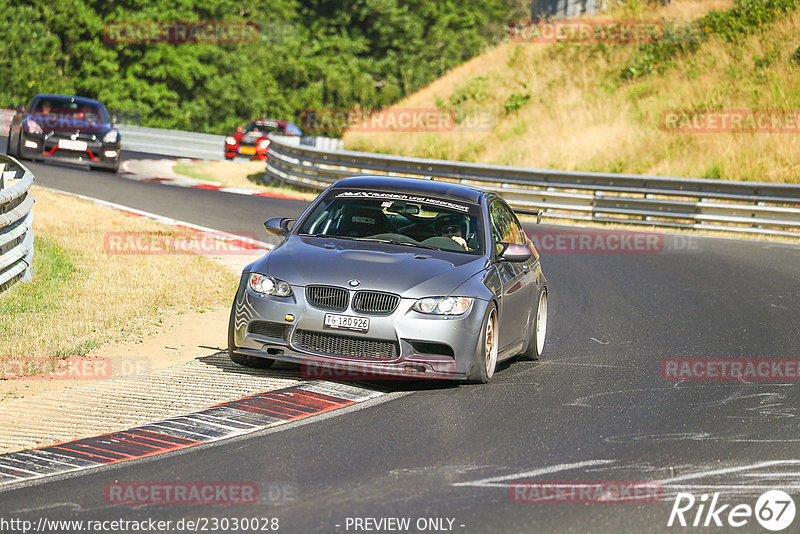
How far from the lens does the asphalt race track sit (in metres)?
5.31

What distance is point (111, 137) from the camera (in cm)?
2661

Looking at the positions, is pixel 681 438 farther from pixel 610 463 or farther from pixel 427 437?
pixel 427 437

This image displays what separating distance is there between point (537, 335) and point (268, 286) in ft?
8.86

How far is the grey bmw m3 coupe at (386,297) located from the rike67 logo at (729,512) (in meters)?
2.63

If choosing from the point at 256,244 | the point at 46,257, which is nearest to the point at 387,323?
the point at 46,257

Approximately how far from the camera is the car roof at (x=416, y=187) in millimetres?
9445

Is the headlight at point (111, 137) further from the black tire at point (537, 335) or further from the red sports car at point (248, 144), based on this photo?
the black tire at point (537, 335)

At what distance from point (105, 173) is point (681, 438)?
22787 mm

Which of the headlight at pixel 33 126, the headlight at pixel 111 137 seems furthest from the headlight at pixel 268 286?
the headlight at pixel 111 137

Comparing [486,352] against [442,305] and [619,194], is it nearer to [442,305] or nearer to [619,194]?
[442,305]

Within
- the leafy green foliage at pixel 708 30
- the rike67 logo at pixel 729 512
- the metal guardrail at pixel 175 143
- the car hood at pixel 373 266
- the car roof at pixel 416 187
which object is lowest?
the metal guardrail at pixel 175 143

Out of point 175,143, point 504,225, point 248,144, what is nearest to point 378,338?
point 504,225

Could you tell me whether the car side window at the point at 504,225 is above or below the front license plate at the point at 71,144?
above

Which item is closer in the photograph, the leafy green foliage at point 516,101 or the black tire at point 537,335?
the black tire at point 537,335
